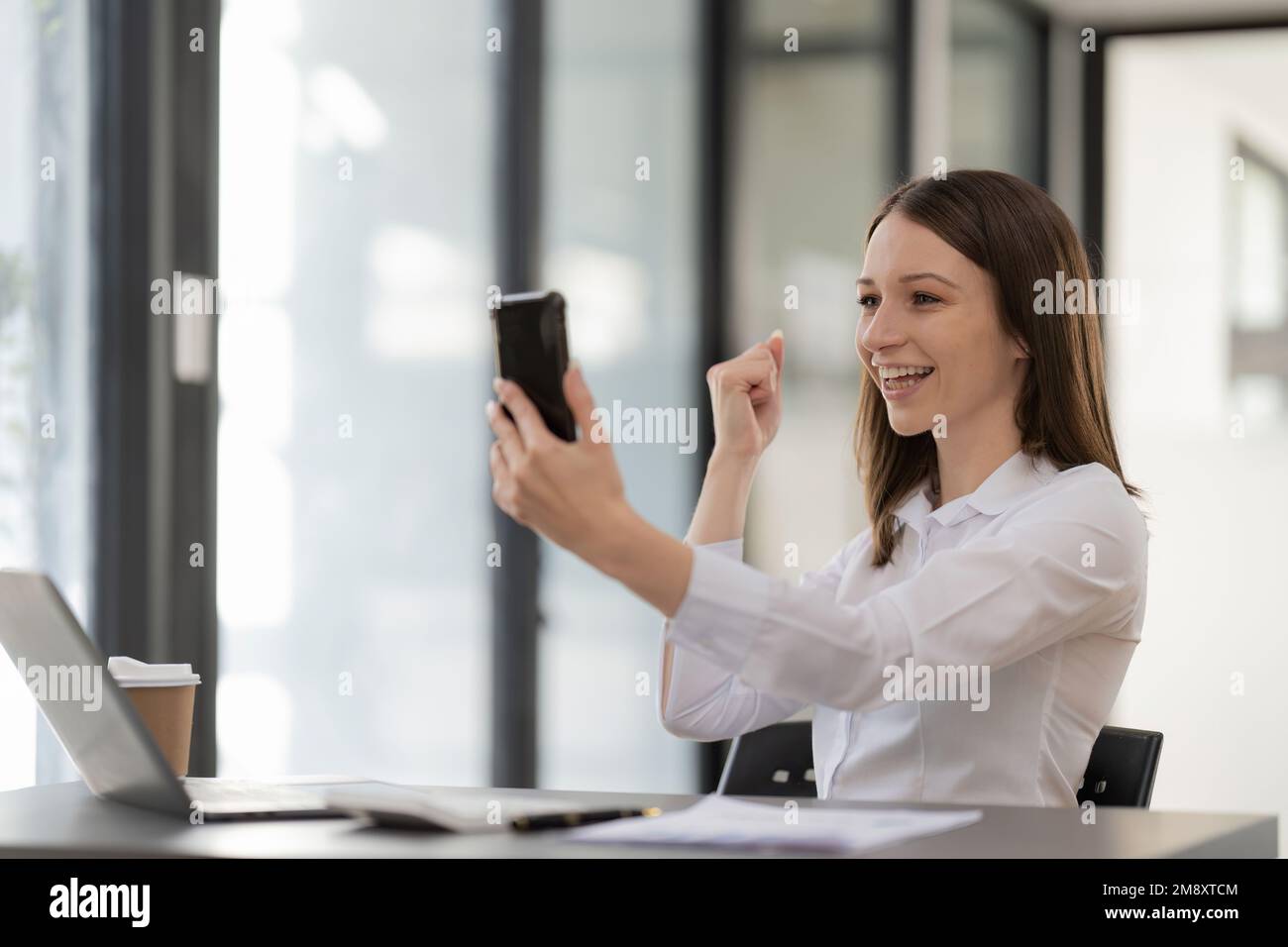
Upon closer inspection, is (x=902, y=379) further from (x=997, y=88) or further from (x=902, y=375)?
(x=997, y=88)

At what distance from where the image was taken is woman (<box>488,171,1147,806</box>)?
128cm

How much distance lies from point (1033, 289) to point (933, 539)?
327mm

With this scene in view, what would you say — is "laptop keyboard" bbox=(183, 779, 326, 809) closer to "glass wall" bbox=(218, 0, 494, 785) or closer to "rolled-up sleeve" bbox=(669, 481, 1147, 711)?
"rolled-up sleeve" bbox=(669, 481, 1147, 711)

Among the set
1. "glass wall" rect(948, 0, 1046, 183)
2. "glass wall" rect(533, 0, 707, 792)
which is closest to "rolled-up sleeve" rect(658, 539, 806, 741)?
"glass wall" rect(533, 0, 707, 792)

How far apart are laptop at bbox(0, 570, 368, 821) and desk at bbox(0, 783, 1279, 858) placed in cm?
2

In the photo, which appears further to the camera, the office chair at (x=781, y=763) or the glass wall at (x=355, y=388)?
the glass wall at (x=355, y=388)

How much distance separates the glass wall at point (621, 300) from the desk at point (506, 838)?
7.80 feet

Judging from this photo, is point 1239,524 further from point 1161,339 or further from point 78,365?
point 78,365

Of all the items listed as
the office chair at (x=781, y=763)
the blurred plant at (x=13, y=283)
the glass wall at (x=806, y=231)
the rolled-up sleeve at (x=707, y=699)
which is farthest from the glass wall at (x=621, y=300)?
the office chair at (x=781, y=763)

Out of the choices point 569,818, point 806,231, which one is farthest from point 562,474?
point 806,231

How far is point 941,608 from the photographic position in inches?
56.3

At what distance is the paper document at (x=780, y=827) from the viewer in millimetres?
1056

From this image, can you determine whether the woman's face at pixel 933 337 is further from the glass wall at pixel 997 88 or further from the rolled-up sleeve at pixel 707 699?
the glass wall at pixel 997 88
